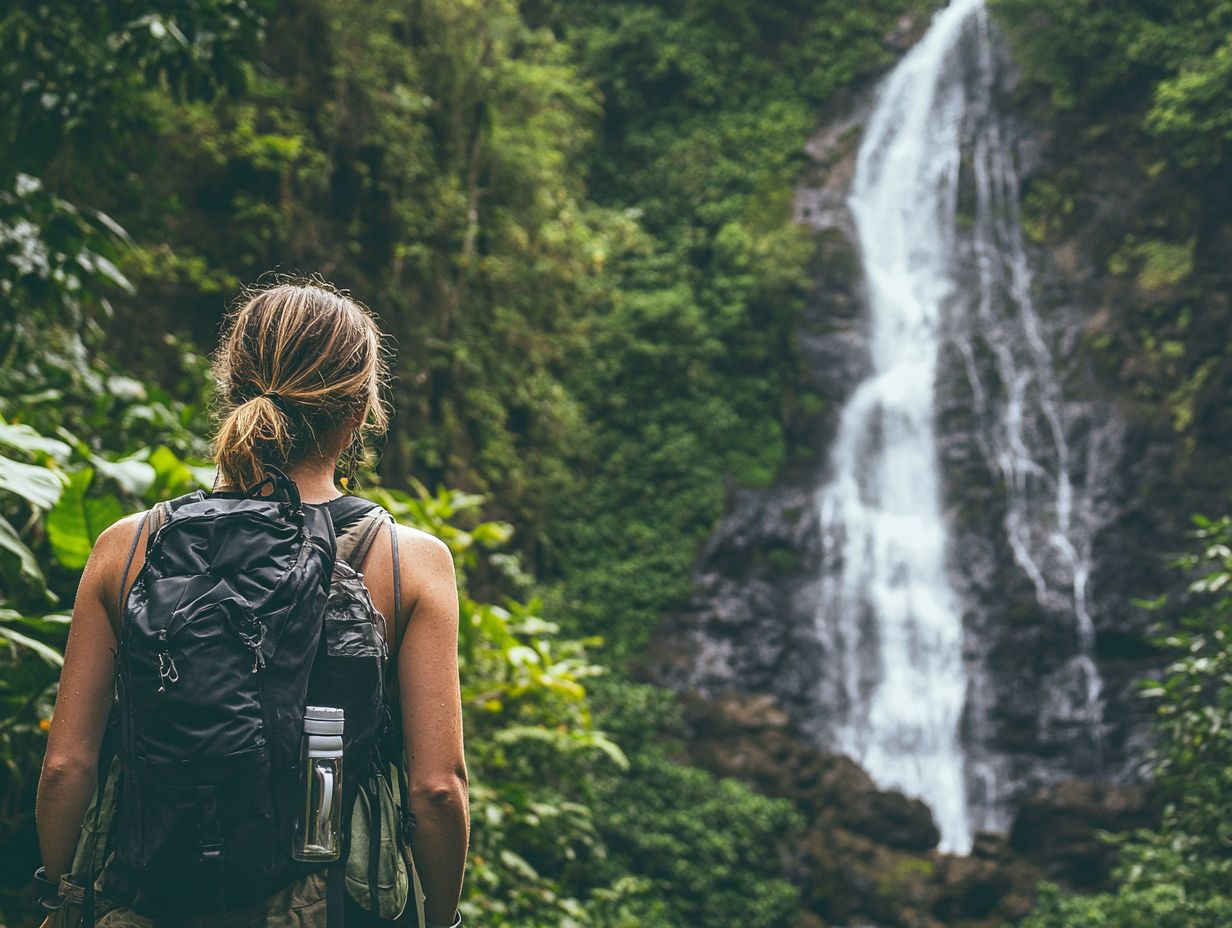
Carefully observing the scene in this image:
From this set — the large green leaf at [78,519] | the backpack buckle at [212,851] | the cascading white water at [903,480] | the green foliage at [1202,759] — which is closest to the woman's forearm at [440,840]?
the backpack buckle at [212,851]

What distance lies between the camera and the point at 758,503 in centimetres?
1449

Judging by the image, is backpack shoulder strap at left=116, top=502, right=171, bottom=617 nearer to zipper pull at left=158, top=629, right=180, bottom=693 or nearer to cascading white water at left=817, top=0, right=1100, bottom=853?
zipper pull at left=158, top=629, right=180, bottom=693

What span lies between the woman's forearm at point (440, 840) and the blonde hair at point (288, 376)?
60 cm

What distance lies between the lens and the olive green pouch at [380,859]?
4.94ft

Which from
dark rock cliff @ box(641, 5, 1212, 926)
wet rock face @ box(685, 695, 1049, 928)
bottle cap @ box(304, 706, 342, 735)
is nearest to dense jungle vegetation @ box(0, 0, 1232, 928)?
dark rock cliff @ box(641, 5, 1212, 926)

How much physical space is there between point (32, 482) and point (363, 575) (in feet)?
4.45

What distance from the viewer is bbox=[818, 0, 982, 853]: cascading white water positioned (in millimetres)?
12078

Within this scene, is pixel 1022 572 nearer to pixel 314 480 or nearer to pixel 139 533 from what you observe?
pixel 314 480

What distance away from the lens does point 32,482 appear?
245 centimetres

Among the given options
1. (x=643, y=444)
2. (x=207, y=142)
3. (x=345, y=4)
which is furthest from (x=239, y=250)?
(x=643, y=444)

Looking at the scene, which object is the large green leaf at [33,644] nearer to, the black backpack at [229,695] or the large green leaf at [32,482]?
the large green leaf at [32,482]

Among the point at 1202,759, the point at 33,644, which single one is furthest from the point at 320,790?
the point at 1202,759

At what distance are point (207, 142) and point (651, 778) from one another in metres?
8.06

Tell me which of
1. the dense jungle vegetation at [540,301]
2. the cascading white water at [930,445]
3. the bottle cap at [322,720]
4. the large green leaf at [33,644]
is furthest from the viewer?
the cascading white water at [930,445]
